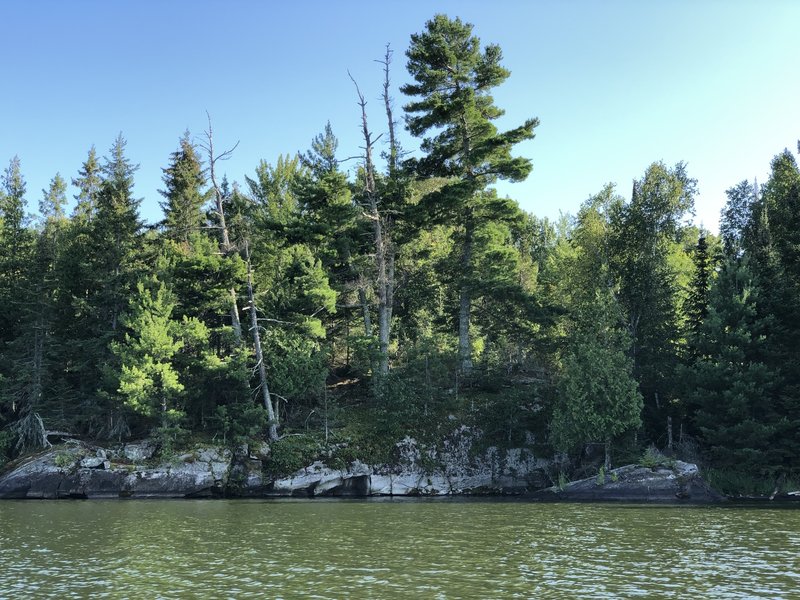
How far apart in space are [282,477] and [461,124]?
2685 centimetres

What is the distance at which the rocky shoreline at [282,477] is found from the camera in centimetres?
3319

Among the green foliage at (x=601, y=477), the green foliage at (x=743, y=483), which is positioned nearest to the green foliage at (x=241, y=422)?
the green foliage at (x=601, y=477)

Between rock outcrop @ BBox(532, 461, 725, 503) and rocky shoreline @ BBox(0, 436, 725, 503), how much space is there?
5 centimetres

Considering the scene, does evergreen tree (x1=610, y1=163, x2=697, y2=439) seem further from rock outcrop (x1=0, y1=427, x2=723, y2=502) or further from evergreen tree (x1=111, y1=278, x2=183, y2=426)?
evergreen tree (x1=111, y1=278, x2=183, y2=426)

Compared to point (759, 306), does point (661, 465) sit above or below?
below

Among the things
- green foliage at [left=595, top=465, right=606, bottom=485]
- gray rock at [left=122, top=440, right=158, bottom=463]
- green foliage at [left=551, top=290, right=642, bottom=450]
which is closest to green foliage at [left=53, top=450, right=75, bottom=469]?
gray rock at [left=122, top=440, right=158, bottom=463]

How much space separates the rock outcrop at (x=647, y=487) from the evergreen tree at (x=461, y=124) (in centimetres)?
1249

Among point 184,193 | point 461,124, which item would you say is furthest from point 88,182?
point 461,124

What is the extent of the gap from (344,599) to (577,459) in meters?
28.2

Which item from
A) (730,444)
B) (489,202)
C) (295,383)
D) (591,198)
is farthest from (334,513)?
(591,198)

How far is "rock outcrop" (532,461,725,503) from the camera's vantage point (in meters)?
31.4

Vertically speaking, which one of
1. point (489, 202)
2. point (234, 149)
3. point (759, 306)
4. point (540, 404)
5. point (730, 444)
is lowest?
point (730, 444)

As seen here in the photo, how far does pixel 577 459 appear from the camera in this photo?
36875 mm

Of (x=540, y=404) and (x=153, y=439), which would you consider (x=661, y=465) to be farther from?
(x=153, y=439)
